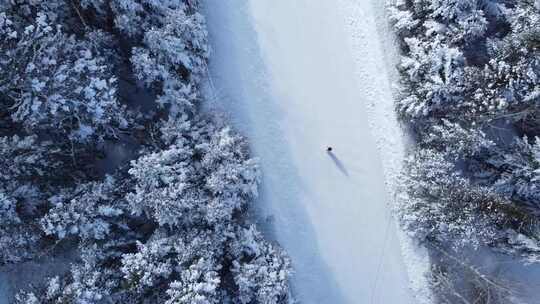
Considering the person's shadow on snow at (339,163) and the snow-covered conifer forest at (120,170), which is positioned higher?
the snow-covered conifer forest at (120,170)

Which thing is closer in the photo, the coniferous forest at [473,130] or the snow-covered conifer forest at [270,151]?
the snow-covered conifer forest at [270,151]

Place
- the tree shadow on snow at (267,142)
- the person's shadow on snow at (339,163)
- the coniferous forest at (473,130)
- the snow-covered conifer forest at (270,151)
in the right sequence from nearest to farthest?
the snow-covered conifer forest at (270,151), the coniferous forest at (473,130), the tree shadow on snow at (267,142), the person's shadow on snow at (339,163)

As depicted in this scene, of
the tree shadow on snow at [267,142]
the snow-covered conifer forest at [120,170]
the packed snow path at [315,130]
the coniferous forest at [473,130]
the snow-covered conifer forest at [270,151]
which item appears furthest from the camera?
the packed snow path at [315,130]

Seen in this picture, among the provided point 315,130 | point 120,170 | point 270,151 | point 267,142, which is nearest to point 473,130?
point 315,130

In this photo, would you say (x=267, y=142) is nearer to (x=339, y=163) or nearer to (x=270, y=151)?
(x=270, y=151)

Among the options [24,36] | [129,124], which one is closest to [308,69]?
[129,124]

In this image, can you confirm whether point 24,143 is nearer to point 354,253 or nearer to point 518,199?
point 354,253

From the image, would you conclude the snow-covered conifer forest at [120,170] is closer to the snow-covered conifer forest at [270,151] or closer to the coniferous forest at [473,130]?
the snow-covered conifer forest at [270,151]

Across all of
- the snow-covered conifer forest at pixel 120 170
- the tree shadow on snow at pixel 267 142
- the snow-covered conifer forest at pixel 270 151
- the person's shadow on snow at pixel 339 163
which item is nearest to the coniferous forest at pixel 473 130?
the snow-covered conifer forest at pixel 270 151
